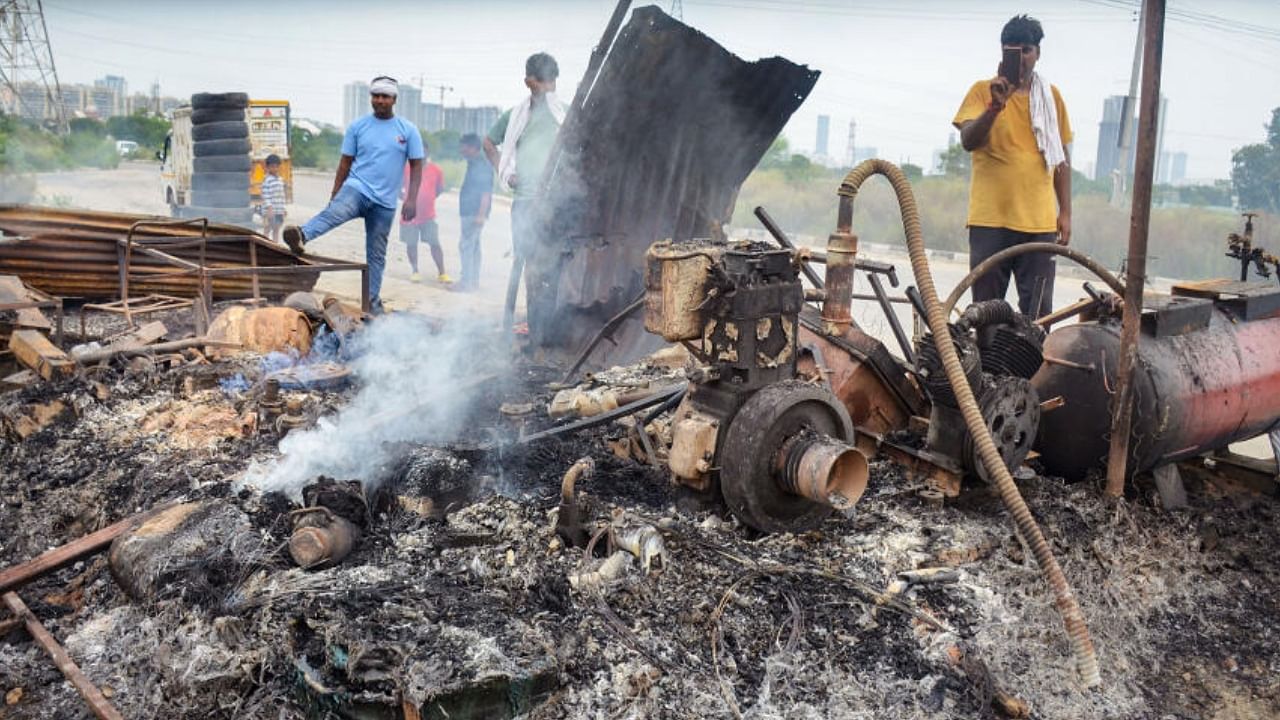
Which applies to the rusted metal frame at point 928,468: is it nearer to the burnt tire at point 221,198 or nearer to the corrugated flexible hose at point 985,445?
the corrugated flexible hose at point 985,445

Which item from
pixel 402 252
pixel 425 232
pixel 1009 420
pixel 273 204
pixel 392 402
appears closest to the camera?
pixel 1009 420

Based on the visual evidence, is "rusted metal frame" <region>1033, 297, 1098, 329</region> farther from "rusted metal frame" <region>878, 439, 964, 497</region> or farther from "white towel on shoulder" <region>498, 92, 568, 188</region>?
"white towel on shoulder" <region>498, 92, 568, 188</region>

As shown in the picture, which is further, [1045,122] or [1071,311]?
[1045,122]

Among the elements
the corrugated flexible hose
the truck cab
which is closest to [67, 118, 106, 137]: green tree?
the truck cab

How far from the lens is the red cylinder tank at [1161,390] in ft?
13.8

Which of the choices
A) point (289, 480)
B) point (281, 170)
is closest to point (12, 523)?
point (289, 480)

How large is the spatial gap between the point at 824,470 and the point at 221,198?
17.7m

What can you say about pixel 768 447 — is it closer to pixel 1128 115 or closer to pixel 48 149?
pixel 1128 115

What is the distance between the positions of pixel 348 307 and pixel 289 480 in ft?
10.3

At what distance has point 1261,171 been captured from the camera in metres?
21.0

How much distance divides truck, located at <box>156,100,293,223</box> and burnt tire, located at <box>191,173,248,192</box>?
19 cm

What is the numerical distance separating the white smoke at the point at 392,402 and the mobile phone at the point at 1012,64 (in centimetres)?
358

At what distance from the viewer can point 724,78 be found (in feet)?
21.5

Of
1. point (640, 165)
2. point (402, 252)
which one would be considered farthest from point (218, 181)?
point (640, 165)
